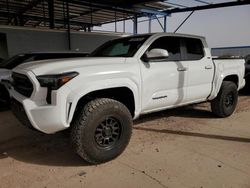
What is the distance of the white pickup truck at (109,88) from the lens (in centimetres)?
317

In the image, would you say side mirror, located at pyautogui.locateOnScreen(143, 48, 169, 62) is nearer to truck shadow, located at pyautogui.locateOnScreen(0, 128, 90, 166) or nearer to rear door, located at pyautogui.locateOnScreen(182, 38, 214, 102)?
rear door, located at pyautogui.locateOnScreen(182, 38, 214, 102)

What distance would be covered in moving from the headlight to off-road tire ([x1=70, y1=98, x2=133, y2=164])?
47 centimetres

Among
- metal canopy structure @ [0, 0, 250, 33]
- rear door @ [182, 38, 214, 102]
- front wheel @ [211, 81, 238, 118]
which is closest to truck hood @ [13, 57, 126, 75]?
rear door @ [182, 38, 214, 102]

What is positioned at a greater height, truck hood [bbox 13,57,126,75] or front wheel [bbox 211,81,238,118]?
truck hood [bbox 13,57,126,75]

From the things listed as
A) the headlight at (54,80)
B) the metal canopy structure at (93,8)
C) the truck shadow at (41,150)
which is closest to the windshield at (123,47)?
the headlight at (54,80)

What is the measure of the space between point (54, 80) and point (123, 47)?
1915mm

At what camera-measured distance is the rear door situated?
4949mm

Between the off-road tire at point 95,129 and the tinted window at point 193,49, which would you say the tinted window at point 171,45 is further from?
the off-road tire at point 95,129

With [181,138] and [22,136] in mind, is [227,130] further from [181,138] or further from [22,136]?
[22,136]

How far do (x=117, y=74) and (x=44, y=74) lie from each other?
988 mm

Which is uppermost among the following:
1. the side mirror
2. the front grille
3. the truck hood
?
the side mirror

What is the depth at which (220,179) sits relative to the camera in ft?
10.3

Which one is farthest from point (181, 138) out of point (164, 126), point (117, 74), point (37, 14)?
point (37, 14)

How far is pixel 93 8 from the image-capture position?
49.8 ft
